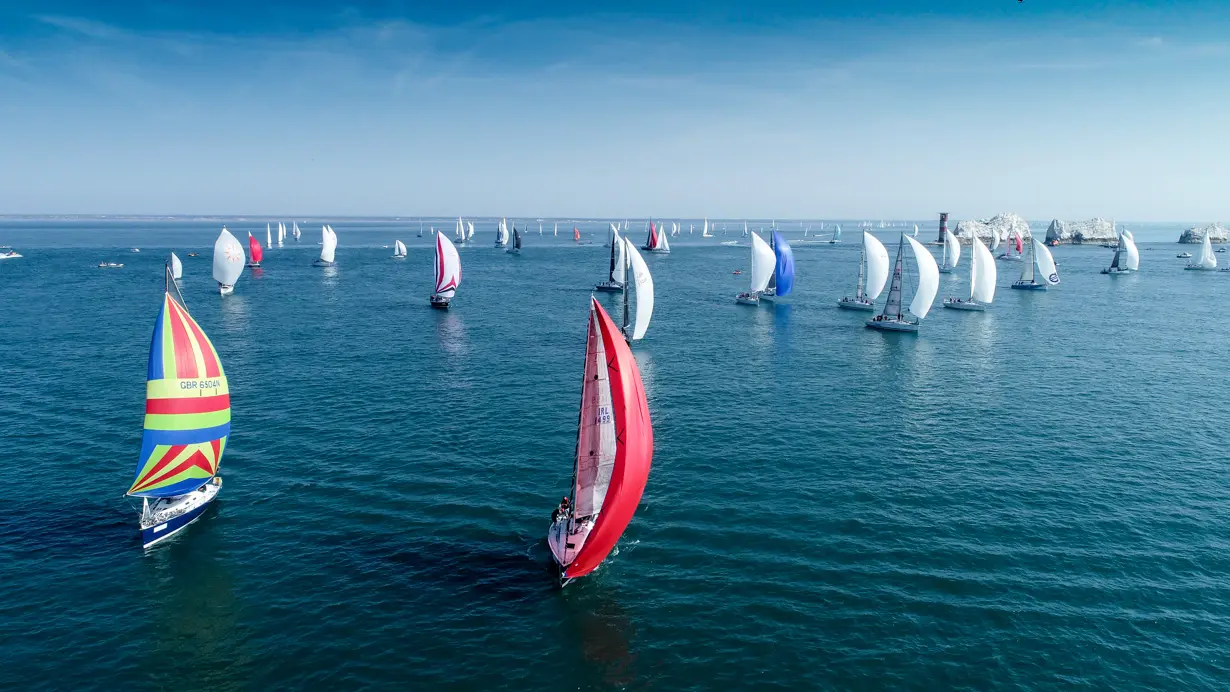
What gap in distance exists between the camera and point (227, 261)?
401ft

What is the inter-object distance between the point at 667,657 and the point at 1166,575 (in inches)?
1002

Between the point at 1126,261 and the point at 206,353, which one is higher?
the point at 1126,261

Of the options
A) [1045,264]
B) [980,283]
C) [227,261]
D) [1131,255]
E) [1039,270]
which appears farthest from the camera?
[1131,255]

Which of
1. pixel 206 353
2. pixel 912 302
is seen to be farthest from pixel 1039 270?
pixel 206 353

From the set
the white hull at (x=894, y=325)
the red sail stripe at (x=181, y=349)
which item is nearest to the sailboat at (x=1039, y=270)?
the white hull at (x=894, y=325)

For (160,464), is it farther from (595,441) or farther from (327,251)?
(327,251)

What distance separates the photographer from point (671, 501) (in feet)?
143

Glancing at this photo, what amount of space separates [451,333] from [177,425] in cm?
5351

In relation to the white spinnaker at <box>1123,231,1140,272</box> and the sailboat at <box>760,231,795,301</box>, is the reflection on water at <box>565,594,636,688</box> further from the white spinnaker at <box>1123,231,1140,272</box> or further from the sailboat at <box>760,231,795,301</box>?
the white spinnaker at <box>1123,231,1140,272</box>

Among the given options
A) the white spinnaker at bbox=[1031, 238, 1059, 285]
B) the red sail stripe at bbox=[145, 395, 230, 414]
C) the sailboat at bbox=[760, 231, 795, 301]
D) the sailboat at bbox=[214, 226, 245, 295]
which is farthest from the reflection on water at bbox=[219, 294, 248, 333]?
the white spinnaker at bbox=[1031, 238, 1059, 285]

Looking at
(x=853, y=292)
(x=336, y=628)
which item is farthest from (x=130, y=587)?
(x=853, y=292)

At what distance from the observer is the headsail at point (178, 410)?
3944cm

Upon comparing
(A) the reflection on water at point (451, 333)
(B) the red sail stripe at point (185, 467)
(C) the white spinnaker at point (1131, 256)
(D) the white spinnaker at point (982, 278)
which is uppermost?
(C) the white spinnaker at point (1131, 256)

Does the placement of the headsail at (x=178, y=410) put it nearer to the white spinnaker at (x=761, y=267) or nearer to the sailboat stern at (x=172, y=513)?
the sailboat stern at (x=172, y=513)
